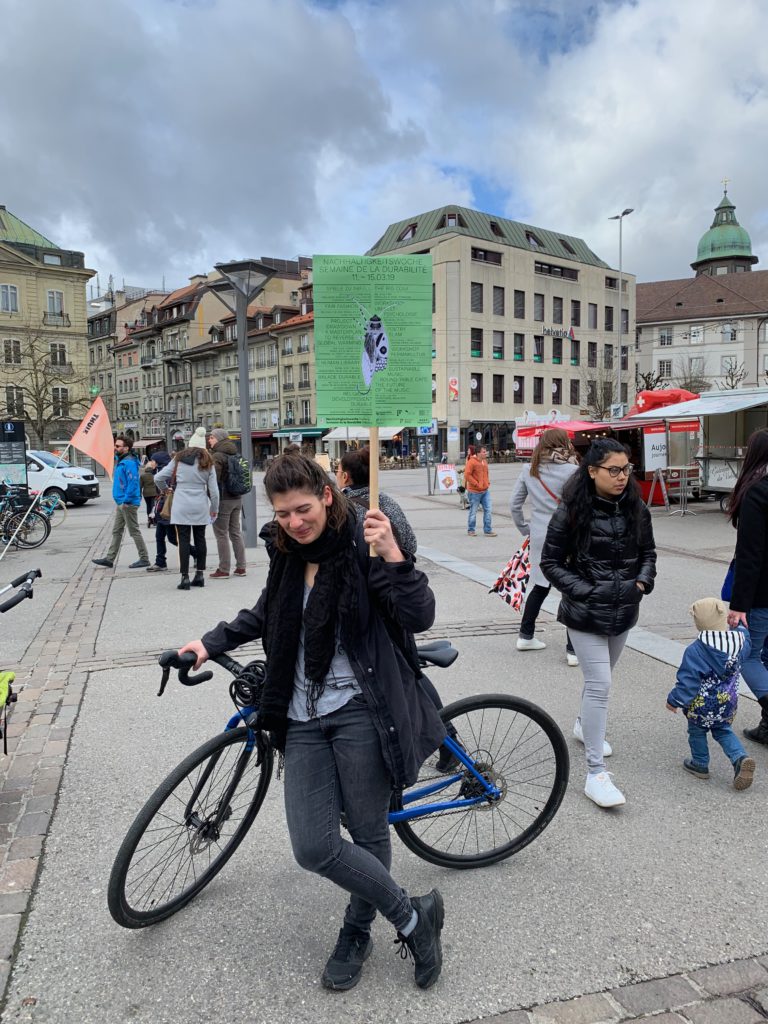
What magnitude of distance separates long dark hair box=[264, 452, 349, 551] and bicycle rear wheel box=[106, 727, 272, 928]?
2.96ft

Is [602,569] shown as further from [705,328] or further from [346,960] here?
[705,328]

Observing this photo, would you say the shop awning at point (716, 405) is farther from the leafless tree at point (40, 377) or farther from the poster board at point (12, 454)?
the leafless tree at point (40, 377)

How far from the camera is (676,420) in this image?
1803cm

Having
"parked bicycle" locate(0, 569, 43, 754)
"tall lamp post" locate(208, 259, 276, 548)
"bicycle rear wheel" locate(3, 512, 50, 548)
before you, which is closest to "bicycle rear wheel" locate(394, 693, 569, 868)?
"parked bicycle" locate(0, 569, 43, 754)

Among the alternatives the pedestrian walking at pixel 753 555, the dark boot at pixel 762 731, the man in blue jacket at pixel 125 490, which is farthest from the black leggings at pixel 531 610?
the man in blue jacket at pixel 125 490

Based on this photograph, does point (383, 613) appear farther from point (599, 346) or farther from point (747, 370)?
point (747, 370)

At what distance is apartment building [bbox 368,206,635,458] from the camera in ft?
182

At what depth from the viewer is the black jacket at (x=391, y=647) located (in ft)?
7.25

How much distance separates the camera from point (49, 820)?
3.41 m

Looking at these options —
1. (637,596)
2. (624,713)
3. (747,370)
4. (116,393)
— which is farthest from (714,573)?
(116,393)

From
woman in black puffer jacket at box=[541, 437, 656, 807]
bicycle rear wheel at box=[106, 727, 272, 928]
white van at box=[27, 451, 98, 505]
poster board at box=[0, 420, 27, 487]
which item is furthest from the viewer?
white van at box=[27, 451, 98, 505]

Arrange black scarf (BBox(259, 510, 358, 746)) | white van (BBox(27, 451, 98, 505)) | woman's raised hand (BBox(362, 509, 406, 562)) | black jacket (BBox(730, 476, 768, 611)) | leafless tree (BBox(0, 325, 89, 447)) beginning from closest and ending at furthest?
woman's raised hand (BBox(362, 509, 406, 562)) < black scarf (BBox(259, 510, 358, 746)) < black jacket (BBox(730, 476, 768, 611)) < white van (BBox(27, 451, 98, 505)) < leafless tree (BBox(0, 325, 89, 447))

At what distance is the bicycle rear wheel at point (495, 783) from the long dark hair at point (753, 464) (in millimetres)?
1854

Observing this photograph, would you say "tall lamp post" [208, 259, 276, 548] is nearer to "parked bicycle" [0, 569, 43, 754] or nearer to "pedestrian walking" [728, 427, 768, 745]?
"parked bicycle" [0, 569, 43, 754]
